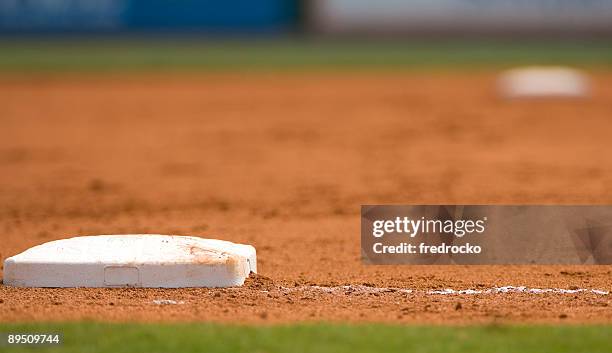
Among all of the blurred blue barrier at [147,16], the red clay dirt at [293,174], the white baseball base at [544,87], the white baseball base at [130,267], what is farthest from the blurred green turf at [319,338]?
the blurred blue barrier at [147,16]

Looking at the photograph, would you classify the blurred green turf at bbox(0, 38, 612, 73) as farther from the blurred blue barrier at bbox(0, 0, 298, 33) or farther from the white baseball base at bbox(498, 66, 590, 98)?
the white baseball base at bbox(498, 66, 590, 98)

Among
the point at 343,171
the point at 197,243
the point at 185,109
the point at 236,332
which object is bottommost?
the point at 236,332

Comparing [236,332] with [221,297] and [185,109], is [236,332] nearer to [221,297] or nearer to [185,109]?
[221,297]

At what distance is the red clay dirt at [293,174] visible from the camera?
5.00 meters

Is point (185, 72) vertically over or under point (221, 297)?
over

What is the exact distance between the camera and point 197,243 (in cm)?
540

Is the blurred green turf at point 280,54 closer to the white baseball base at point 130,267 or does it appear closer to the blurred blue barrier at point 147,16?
the blurred blue barrier at point 147,16

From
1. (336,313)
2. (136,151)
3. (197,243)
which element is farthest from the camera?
(136,151)

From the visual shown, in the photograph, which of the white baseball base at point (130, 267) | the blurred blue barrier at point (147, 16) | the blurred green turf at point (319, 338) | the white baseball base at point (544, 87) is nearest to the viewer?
the blurred green turf at point (319, 338)

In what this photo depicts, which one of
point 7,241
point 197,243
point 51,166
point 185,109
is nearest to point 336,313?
point 197,243

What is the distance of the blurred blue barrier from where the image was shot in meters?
21.6

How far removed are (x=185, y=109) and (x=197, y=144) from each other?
9.31 feet

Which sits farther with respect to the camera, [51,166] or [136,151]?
[136,151]

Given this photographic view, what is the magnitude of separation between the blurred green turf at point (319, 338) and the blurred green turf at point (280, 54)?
14552 mm
